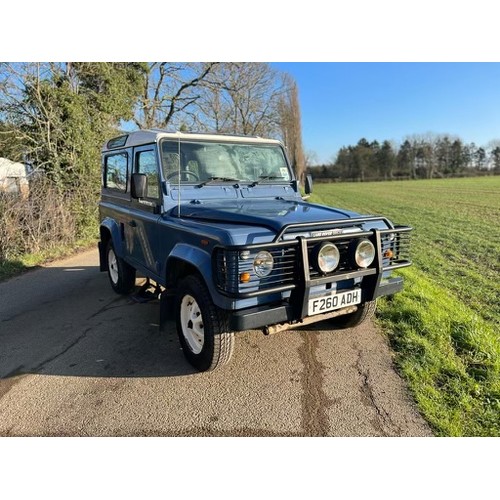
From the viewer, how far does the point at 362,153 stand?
79.6 metres

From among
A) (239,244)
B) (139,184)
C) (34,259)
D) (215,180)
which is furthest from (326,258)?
(34,259)

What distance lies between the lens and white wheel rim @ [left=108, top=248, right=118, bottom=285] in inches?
227

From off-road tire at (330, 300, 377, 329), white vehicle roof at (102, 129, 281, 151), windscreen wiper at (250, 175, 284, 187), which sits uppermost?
white vehicle roof at (102, 129, 281, 151)

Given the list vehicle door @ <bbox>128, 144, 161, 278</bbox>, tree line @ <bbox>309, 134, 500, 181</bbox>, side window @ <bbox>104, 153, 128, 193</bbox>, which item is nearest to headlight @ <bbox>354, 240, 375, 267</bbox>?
vehicle door @ <bbox>128, 144, 161, 278</bbox>

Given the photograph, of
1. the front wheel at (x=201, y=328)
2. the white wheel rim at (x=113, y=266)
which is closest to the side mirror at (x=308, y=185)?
the front wheel at (x=201, y=328)

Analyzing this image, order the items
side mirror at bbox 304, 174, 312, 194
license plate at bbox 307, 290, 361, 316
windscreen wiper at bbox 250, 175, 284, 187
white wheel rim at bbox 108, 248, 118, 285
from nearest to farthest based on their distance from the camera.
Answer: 1. license plate at bbox 307, 290, 361, 316
2. windscreen wiper at bbox 250, 175, 284, 187
3. side mirror at bbox 304, 174, 312, 194
4. white wheel rim at bbox 108, 248, 118, 285

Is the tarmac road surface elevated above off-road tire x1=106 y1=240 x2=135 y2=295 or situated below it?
below

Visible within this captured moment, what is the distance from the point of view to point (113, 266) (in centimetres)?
593

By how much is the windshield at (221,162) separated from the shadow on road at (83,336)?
1820 mm

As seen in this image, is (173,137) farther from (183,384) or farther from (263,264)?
(183,384)

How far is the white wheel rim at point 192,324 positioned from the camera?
334 cm

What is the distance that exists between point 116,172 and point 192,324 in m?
3.16

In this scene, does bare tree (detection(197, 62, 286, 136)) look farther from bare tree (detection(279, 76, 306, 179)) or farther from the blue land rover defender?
the blue land rover defender

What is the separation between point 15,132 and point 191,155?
887 cm
